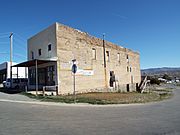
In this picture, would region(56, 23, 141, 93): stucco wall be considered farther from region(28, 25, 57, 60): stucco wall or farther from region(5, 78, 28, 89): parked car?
region(5, 78, 28, 89): parked car

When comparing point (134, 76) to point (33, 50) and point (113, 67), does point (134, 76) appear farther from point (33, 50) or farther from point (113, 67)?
point (33, 50)

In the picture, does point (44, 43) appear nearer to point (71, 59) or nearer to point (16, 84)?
point (71, 59)

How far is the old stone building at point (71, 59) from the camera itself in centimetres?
2534

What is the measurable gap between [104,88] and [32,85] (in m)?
11.5

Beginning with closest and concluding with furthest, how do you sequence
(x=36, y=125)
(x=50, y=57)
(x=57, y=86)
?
(x=36, y=125)
(x=57, y=86)
(x=50, y=57)

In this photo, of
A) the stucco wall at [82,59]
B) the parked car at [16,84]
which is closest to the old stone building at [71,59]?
the stucco wall at [82,59]

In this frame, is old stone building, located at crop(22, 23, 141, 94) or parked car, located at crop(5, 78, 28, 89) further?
parked car, located at crop(5, 78, 28, 89)

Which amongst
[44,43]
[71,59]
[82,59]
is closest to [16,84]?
[44,43]

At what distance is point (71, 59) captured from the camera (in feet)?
88.2

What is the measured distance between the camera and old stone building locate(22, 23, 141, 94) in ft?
83.1

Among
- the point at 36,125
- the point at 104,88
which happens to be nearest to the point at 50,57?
the point at 104,88

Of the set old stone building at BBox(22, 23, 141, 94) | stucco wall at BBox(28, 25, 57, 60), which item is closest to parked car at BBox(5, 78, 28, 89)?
old stone building at BBox(22, 23, 141, 94)

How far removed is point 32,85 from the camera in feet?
99.7

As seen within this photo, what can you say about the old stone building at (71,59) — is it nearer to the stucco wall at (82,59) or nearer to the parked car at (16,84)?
the stucco wall at (82,59)
